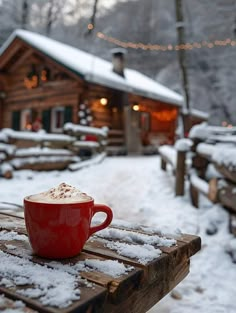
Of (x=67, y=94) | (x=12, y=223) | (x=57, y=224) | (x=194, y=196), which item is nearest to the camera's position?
(x=57, y=224)

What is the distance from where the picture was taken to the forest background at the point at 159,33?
25.3 m

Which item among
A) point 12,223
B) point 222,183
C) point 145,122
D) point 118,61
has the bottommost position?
point 222,183

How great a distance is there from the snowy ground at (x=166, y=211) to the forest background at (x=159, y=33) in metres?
18.7

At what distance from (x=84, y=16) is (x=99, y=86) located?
47.9 ft

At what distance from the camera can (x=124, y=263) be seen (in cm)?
104

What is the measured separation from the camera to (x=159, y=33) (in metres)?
29.6

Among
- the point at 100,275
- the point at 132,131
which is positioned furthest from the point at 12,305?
the point at 132,131

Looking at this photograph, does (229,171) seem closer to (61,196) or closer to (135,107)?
(61,196)

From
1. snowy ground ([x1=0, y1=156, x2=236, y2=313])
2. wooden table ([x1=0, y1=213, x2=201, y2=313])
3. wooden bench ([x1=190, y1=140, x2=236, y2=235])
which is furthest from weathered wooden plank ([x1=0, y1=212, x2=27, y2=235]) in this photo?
wooden bench ([x1=190, y1=140, x2=236, y2=235])

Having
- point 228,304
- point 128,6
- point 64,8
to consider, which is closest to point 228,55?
point 128,6

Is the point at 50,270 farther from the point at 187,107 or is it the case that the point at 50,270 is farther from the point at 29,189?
the point at 187,107

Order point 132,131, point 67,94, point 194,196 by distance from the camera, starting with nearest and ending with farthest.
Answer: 1. point 194,196
2. point 67,94
3. point 132,131

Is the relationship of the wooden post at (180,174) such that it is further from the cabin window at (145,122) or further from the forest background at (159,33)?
the forest background at (159,33)

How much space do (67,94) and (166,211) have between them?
10127mm
